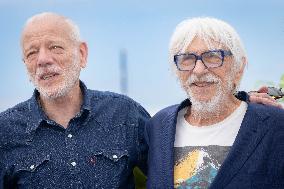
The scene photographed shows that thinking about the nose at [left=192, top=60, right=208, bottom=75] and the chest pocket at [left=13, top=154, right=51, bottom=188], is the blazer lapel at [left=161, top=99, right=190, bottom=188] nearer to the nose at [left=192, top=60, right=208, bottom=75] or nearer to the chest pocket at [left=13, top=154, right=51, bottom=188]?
the nose at [left=192, top=60, right=208, bottom=75]

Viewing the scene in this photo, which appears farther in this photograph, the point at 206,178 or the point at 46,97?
the point at 46,97

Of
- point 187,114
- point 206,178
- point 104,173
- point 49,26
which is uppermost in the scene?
point 49,26

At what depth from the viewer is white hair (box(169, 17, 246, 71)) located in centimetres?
341

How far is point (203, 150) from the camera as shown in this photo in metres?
3.36

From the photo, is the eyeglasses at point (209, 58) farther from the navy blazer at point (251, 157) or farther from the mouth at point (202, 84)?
the navy blazer at point (251, 157)

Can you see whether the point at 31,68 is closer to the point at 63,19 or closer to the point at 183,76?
the point at 63,19

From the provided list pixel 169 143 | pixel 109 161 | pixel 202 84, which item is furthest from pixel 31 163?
pixel 202 84

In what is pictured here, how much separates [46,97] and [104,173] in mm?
788

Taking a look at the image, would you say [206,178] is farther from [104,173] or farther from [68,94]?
[68,94]

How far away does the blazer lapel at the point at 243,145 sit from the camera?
3.17 meters

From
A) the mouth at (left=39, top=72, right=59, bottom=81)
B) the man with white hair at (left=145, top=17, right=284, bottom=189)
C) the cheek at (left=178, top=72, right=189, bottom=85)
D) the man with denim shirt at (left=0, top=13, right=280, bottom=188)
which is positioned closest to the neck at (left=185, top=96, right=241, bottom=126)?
the man with white hair at (left=145, top=17, right=284, bottom=189)

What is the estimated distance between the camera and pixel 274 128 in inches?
129

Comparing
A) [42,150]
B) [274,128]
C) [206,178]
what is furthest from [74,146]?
[274,128]

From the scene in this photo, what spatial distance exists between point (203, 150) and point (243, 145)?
0.28 meters
